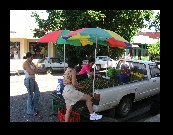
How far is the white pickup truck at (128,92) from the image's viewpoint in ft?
21.3

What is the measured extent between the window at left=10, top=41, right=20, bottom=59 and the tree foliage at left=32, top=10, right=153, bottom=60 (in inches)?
287

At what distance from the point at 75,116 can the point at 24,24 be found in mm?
18030

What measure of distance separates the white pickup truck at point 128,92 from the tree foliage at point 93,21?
4.79 m

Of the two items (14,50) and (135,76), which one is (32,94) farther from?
(14,50)

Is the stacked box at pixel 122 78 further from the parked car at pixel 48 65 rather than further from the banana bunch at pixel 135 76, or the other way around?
the parked car at pixel 48 65

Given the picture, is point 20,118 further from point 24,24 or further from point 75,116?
point 24,24

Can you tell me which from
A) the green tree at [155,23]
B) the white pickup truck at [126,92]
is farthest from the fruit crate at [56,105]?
the green tree at [155,23]

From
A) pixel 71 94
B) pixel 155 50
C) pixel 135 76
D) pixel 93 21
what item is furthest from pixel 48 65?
pixel 155 50

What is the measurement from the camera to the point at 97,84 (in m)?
6.73

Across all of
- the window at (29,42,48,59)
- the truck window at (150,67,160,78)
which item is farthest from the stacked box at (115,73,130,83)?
the window at (29,42,48,59)

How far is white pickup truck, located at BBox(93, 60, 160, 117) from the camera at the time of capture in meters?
6.48

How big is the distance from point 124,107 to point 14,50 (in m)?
16.6

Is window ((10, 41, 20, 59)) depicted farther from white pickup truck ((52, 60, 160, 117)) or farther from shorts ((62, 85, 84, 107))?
shorts ((62, 85, 84, 107))
